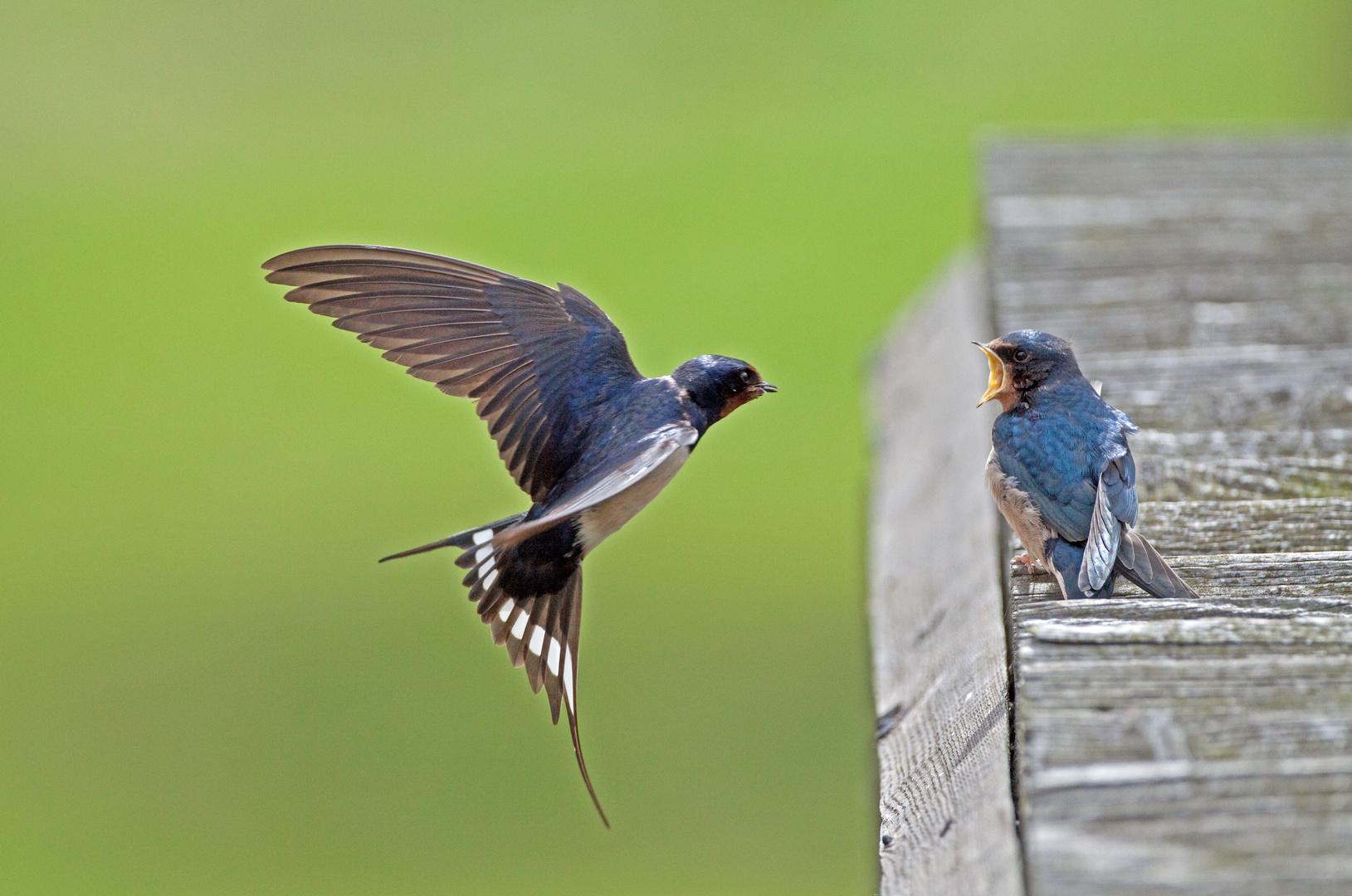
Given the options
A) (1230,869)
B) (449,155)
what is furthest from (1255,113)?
(1230,869)

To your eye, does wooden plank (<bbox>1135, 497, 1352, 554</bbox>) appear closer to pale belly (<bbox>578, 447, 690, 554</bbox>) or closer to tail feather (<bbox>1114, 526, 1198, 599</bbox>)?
tail feather (<bbox>1114, 526, 1198, 599</bbox>)

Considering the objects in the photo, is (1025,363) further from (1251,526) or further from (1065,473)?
(1251,526)

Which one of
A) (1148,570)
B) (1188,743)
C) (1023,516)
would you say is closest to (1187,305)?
(1023,516)

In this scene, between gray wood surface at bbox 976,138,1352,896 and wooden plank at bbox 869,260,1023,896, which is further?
wooden plank at bbox 869,260,1023,896

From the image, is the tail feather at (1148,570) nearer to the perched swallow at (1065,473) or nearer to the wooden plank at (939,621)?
the perched swallow at (1065,473)

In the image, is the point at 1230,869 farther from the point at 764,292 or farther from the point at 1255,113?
the point at 1255,113

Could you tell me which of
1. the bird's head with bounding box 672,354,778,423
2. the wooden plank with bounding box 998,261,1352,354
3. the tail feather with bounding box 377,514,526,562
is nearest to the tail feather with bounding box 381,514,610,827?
the tail feather with bounding box 377,514,526,562
